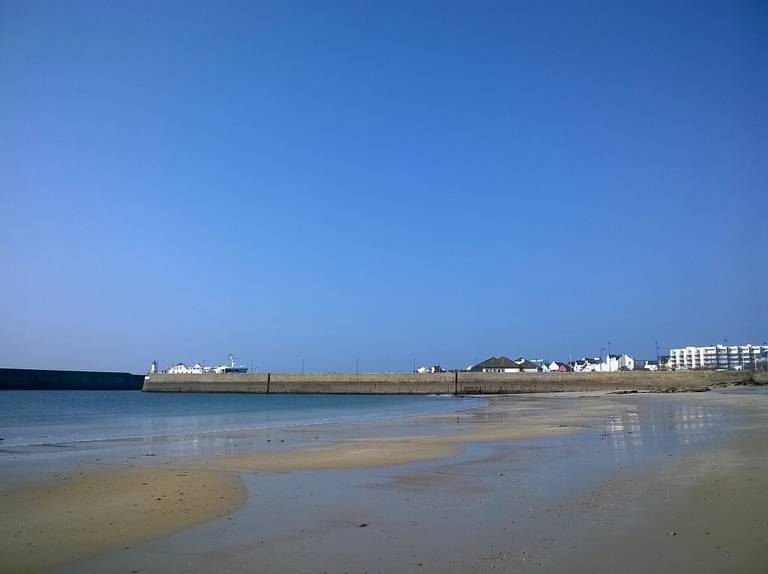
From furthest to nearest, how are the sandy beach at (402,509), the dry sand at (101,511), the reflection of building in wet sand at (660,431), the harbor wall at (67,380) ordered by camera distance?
the harbor wall at (67,380) → the reflection of building in wet sand at (660,431) → the dry sand at (101,511) → the sandy beach at (402,509)

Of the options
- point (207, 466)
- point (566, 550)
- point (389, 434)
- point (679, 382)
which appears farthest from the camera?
point (679, 382)

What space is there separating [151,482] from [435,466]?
598cm

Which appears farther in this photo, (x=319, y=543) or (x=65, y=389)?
(x=65, y=389)

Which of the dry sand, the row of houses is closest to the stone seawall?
the row of houses

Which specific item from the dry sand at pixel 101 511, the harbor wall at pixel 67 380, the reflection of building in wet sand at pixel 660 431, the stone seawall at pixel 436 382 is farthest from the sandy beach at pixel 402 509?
the harbor wall at pixel 67 380

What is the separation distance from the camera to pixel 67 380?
122 m

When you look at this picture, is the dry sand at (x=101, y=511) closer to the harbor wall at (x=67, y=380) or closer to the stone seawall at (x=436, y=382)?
the stone seawall at (x=436, y=382)

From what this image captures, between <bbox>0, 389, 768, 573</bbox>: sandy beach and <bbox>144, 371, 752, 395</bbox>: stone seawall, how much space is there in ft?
225

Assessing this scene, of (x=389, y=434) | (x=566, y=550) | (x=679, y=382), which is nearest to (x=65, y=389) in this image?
(x=679, y=382)

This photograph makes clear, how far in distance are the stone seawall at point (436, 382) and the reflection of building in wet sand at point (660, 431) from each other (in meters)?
54.6

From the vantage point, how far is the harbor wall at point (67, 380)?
11506 cm

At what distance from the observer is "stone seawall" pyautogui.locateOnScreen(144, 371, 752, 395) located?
84713 millimetres

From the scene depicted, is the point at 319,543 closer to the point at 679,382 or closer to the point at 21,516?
the point at 21,516

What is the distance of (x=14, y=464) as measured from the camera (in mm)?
16234
